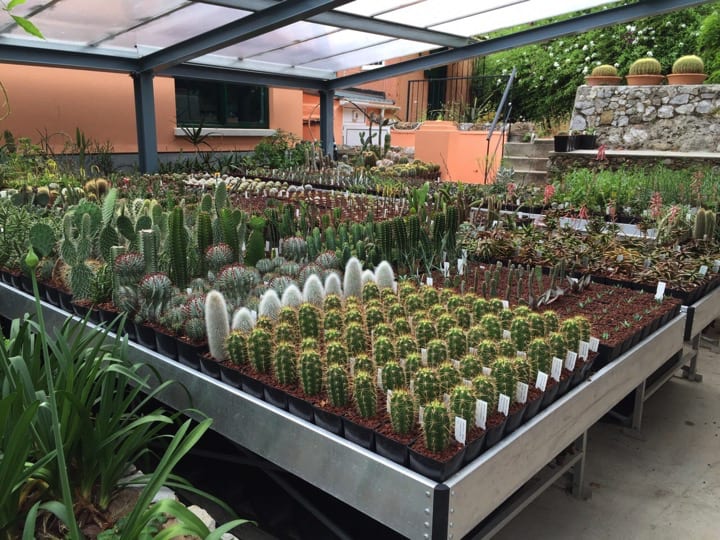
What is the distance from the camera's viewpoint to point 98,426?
6.10 feet

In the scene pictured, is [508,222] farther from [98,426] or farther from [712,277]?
[98,426]

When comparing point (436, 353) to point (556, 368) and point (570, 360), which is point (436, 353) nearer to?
point (556, 368)

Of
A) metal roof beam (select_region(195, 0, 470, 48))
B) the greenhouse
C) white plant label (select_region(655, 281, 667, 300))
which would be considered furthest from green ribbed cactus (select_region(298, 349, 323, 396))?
metal roof beam (select_region(195, 0, 470, 48))

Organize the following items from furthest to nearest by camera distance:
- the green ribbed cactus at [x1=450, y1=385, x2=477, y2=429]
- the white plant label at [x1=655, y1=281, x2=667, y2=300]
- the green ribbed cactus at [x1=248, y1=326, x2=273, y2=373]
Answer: the white plant label at [x1=655, y1=281, x2=667, y2=300] < the green ribbed cactus at [x1=248, y1=326, x2=273, y2=373] < the green ribbed cactus at [x1=450, y1=385, x2=477, y2=429]

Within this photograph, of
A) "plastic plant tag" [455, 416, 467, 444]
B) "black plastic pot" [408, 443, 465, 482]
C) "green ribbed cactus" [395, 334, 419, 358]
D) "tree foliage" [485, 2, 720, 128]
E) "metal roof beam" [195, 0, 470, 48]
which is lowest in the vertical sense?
"black plastic pot" [408, 443, 465, 482]

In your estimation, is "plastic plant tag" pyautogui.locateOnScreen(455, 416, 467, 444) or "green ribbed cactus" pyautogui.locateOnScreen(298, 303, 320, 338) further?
"green ribbed cactus" pyautogui.locateOnScreen(298, 303, 320, 338)

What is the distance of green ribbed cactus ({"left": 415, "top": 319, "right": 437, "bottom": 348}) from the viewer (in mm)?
2414

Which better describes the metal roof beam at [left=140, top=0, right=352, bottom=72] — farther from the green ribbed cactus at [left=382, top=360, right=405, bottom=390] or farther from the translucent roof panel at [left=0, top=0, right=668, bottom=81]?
the green ribbed cactus at [left=382, top=360, right=405, bottom=390]

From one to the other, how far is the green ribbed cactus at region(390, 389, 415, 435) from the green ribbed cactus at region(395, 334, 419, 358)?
1.19 ft

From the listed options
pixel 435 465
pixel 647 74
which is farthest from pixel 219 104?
pixel 435 465

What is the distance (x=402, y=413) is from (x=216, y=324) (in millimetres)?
971

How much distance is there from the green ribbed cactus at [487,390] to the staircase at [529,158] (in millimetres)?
7961

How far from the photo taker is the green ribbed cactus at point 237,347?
2.37 m

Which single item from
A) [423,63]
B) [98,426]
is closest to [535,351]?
[98,426]
